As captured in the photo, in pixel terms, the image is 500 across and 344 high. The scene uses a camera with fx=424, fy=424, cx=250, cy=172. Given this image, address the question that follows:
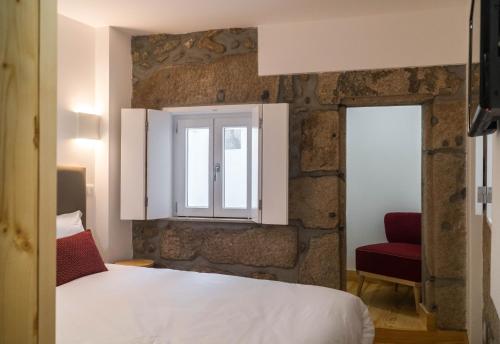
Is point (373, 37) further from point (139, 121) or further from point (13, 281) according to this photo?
point (13, 281)

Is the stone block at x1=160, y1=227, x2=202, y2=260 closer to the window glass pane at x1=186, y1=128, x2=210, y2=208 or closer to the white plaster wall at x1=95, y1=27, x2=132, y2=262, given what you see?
the window glass pane at x1=186, y1=128, x2=210, y2=208

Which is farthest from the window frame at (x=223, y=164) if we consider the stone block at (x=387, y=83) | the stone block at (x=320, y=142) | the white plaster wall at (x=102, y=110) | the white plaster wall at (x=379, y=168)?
the white plaster wall at (x=379, y=168)

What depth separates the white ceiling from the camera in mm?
3098

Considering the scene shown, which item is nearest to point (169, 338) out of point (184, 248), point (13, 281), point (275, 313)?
point (275, 313)

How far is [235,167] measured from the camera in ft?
12.6

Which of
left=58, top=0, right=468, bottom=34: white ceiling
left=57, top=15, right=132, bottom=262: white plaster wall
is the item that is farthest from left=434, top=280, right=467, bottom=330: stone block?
left=57, top=15, right=132, bottom=262: white plaster wall

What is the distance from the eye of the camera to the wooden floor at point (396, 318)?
3.16 metres


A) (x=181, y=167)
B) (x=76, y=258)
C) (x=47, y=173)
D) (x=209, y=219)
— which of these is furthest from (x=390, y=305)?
(x=47, y=173)

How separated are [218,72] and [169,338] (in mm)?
2550

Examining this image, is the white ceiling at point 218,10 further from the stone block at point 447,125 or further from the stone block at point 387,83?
the stone block at point 447,125

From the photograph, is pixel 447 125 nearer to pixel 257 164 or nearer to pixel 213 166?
pixel 257 164

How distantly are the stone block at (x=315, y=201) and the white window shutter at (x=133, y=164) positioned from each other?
4.25 ft

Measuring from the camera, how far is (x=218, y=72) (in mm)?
3725

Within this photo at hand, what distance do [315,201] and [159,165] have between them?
141 cm
